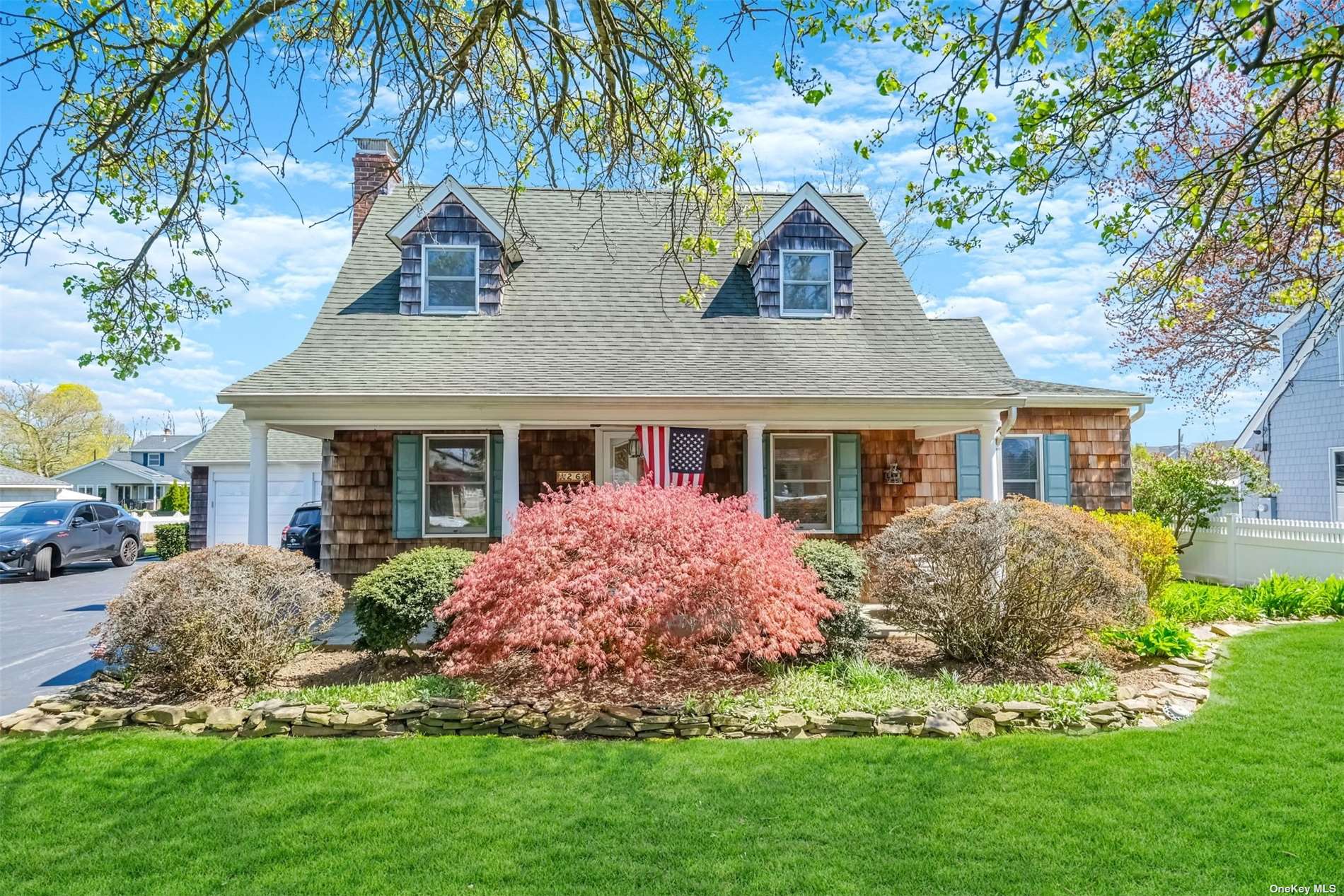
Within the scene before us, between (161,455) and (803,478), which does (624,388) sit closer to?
(803,478)

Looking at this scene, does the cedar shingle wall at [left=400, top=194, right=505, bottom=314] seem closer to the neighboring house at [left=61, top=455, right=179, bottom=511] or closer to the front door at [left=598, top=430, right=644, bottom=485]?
the front door at [left=598, top=430, right=644, bottom=485]

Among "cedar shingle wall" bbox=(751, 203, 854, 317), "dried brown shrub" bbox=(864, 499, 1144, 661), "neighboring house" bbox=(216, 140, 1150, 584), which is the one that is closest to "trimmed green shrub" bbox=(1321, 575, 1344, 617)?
"neighboring house" bbox=(216, 140, 1150, 584)

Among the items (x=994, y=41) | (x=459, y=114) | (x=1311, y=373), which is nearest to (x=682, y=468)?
(x=459, y=114)

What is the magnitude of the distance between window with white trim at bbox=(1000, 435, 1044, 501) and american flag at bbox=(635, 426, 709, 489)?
5.69 m

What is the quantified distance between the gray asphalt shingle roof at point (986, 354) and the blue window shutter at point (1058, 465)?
80cm

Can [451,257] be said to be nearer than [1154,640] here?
No

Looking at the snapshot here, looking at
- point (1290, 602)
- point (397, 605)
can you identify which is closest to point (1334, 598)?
point (1290, 602)

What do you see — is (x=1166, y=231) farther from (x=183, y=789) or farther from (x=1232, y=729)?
(x=183, y=789)

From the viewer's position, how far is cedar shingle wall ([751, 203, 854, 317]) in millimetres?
12242

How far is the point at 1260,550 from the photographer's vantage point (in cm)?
1234

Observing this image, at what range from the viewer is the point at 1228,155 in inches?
205

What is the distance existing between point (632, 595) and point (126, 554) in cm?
1801

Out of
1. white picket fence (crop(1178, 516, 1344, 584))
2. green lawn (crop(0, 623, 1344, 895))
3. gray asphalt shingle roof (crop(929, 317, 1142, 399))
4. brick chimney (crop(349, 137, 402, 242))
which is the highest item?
brick chimney (crop(349, 137, 402, 242))

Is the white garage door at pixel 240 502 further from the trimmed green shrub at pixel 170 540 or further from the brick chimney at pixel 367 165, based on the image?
the brick chimney at pixel 367 165
